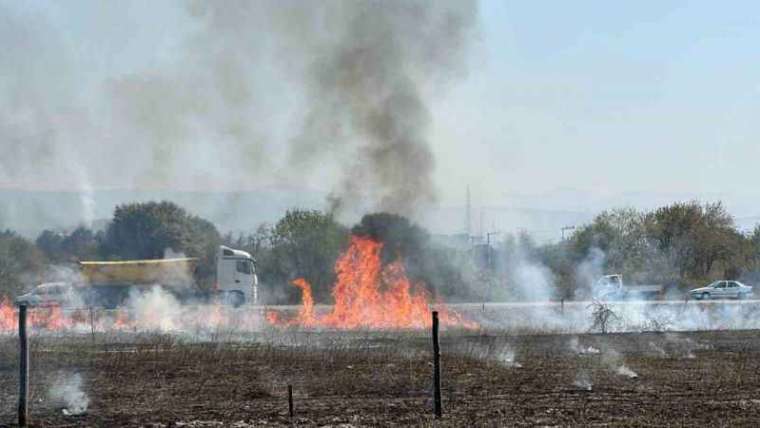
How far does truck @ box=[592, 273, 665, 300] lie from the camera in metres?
51.6

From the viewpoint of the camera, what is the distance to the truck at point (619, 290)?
169 ft

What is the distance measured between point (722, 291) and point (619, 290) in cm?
1149

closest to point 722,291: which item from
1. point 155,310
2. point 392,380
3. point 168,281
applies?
point 155,310

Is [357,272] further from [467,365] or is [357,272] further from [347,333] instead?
[467,365]

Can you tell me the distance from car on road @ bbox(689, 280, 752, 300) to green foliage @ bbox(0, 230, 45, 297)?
45.9 m

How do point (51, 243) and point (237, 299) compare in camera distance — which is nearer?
point (237, 299)

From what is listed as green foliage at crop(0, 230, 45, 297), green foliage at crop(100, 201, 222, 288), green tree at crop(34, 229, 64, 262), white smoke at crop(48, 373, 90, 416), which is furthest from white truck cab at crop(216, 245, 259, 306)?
white smoke at crop(48, 373, 90, 416)

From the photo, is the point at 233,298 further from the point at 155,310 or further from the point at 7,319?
the point at 7,319

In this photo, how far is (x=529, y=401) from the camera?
54.8ft

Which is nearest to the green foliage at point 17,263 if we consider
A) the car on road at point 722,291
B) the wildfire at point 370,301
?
the wildfire at point 370,301

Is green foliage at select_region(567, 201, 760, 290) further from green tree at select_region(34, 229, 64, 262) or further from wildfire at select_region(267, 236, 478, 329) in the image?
green tree at select_region(34, 229, 64, 262)

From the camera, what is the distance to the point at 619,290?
5166 centimetres

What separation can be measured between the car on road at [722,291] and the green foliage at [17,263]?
151ft

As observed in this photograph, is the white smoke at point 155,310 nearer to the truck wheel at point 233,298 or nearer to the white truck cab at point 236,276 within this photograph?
the truck wheel at point 233,298
